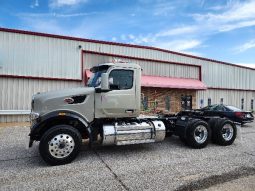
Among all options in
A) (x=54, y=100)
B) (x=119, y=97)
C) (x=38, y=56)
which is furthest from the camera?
(x=38, y=56)

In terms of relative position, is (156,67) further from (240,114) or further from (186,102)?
(240,114)

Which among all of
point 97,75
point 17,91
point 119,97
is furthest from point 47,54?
point 119,97

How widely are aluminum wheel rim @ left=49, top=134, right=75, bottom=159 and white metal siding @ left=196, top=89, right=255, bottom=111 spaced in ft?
61.8

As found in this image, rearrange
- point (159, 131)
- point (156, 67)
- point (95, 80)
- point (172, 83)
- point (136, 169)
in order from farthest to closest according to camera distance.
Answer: point (156, 67), point (172, 83), point (159, 131), point (95, 80), point (136, 169)

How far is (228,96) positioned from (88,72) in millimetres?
16838

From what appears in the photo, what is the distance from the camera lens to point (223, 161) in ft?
21.0

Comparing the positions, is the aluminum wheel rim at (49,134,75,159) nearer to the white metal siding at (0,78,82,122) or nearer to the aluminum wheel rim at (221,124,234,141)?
the aluminum wheel rim at (221,124,234,141)

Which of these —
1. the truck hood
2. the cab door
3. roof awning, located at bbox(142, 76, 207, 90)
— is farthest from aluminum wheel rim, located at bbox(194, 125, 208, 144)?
roof awning, located at bbox(142, 76, 207, 90)

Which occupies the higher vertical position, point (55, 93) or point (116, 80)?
point (116, 80)

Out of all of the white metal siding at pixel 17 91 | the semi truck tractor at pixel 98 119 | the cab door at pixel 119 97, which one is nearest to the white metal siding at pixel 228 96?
the white metal siding at pixel 17 91

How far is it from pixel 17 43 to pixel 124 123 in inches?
465

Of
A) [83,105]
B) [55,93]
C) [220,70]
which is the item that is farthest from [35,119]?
[220,70]

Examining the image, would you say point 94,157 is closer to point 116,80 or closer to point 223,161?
point 116,80

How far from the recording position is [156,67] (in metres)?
20.2
